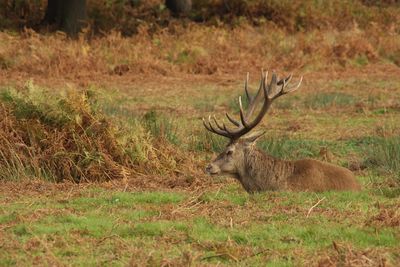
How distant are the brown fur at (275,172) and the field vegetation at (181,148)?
0.30 meters

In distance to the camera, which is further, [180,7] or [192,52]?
[180,7]

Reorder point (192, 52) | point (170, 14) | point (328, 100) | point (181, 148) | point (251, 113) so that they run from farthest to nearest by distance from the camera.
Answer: point (170, 14), point (192, 52), point (328, 100), point (181, 148), point (251, 113)

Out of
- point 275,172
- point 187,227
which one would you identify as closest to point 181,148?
point 275,172

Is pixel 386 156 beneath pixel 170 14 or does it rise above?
above

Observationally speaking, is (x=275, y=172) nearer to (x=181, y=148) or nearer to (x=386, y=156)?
(x=386, y=156)

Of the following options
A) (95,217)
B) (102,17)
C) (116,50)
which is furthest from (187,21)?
(95,217)

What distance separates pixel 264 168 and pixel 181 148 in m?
2.62

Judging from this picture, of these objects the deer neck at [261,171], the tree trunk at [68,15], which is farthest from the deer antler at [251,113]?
the tree trunk at [68,15]

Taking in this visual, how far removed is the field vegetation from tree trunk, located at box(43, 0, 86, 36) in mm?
1048

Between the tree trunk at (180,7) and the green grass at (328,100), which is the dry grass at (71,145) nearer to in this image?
the green grass at (328,100)

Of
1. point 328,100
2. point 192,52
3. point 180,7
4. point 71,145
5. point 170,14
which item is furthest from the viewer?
point 180,7

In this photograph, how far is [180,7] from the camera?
33000mm

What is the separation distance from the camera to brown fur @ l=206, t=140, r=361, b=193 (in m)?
12.2

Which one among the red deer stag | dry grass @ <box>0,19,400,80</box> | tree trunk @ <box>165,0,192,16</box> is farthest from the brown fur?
tree trunk @ <box>165,0,192,16</box>
